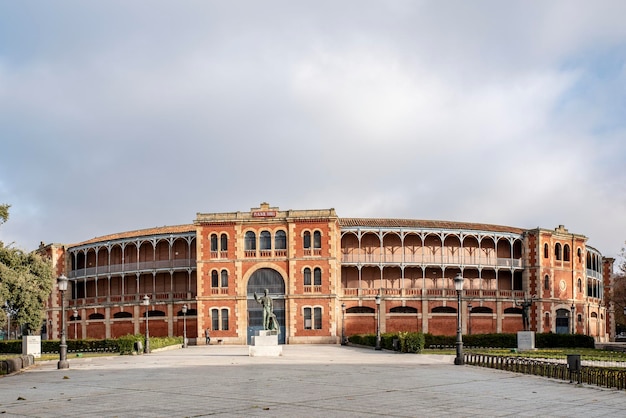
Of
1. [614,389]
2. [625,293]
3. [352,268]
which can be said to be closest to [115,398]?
[614,389]

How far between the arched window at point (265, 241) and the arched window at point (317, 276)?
4436mm

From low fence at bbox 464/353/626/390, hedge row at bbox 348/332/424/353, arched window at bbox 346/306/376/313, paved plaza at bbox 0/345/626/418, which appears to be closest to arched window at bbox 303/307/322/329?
arched window at bbox 346/306/376/313

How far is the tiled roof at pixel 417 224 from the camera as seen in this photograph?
6685 centimetres

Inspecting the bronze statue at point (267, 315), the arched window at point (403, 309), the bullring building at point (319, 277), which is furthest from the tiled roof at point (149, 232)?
the bronze statue at point (267, 315)

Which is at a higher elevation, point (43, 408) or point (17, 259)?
point (17, 259)

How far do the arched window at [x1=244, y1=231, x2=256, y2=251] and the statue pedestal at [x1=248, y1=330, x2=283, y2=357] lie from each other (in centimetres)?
2373

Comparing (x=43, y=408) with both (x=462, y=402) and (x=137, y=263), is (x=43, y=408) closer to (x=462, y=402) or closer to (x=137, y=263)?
(x=462, y=402)

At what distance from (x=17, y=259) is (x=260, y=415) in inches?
1832

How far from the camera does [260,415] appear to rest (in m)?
13.9

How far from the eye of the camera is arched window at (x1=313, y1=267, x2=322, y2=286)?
61500 mm

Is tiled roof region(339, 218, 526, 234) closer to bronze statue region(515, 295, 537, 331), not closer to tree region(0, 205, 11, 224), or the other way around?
bronze statue region(515, 295, 537, 331)

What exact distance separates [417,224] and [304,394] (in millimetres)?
51883

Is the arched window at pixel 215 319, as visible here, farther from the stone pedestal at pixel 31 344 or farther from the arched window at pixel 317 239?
the stone pedestal at pixel 31 344

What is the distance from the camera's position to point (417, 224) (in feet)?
225
